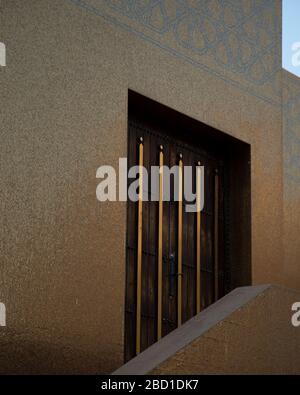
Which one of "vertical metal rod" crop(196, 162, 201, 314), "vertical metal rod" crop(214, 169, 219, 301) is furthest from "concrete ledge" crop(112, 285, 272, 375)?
"vertical metal rod" crop(214, 169, 219, 301)

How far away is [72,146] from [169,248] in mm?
1787

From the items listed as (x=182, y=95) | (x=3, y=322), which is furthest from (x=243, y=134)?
(x=3, y=322)

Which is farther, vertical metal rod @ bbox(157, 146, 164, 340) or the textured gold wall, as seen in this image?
vertical metal rod @ bbox(157, 146, 164, 340)

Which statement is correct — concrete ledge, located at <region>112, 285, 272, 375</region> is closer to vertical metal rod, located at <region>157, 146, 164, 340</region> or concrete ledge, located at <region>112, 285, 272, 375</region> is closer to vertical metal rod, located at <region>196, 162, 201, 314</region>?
vertical metal rod, located at <region>157, 146, 164, 340</region>

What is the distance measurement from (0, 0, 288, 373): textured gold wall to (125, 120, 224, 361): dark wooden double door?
480 mm

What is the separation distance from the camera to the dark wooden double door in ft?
25.2

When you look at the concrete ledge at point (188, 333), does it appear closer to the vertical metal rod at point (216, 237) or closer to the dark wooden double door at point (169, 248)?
the dark wooden double door at point (169, 248)

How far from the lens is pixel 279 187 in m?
9.20

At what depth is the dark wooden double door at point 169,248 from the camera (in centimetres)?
768

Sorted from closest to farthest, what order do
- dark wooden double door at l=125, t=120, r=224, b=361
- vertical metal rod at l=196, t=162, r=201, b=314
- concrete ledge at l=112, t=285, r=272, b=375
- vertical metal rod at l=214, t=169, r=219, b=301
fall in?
1. concrete ledge at l=112, t=285, r=272, b=375
2. dark wooden double door at l=125, t=120, r=224, b=361
3. vertical metal rod at l=196, t=162, r=201, b=314
4. vertical metal rod at l=214, t=169, r=219, b=301

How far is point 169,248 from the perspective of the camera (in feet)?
26.7

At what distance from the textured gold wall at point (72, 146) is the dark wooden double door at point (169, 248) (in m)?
0.48

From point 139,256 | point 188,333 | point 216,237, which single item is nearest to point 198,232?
point 216,237

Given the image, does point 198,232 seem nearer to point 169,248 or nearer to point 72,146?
point 169,248
